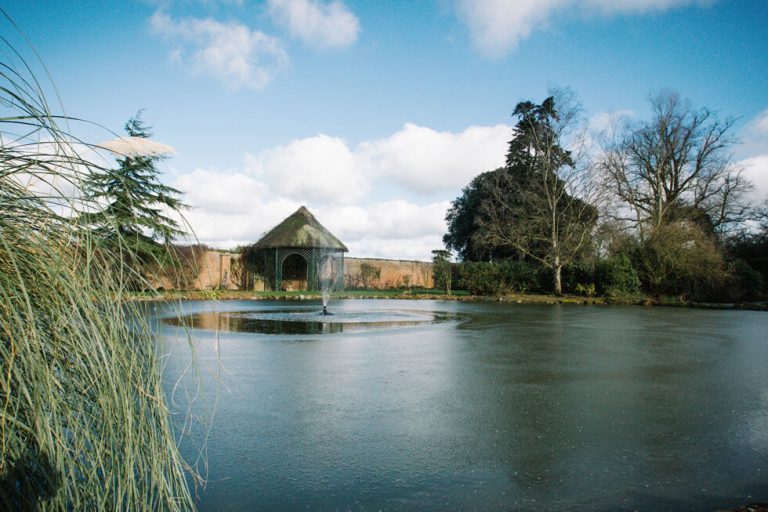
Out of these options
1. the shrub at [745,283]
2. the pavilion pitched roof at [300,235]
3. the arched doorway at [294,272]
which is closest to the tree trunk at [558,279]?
the shrub at [745,283]

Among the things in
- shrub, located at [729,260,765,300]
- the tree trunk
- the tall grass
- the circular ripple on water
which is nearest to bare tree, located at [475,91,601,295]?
the tree trunk

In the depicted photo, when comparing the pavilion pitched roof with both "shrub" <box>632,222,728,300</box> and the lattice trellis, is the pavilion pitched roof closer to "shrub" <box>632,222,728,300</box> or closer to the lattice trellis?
the lattice trellis

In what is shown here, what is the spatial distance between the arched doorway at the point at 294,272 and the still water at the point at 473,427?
21388 millimetres

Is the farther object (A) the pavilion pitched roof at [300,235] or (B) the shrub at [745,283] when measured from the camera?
(A) the pavilion pitched roof at [300,235]

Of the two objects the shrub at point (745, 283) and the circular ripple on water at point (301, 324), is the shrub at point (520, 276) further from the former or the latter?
the circular ripple on water at point (301, 324)

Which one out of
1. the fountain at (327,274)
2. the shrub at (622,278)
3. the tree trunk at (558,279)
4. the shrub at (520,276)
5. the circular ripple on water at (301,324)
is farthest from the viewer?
the fountain at (327,274)

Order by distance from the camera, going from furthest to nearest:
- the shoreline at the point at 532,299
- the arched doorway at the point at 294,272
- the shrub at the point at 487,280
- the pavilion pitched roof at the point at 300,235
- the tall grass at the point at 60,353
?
1. the arched doorway at the point at 294,272
2. the pavilion pitched roof at the point at 300,235
3. the shrub at the point at 487,280
4. the shoreline at the point at 532,299
5. the tall grass at the point at 60,353

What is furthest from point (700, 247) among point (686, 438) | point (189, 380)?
point (189, 380)

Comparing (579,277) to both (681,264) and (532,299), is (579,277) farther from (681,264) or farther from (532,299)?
(681,264)

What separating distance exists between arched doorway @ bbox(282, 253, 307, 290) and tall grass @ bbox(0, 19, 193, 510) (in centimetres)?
2669

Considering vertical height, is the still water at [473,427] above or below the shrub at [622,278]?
below

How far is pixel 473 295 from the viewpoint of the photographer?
2489 cm

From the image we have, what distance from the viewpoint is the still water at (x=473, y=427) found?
2.47 metres

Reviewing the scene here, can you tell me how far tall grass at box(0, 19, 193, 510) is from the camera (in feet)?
4.81
